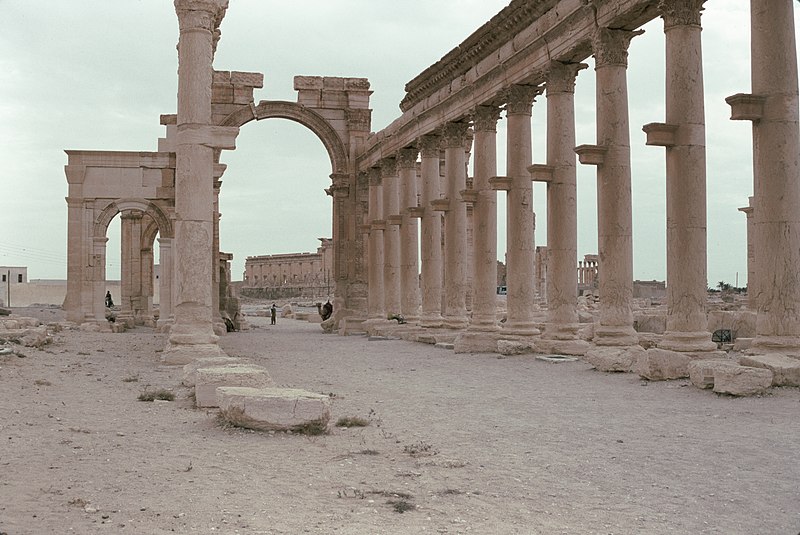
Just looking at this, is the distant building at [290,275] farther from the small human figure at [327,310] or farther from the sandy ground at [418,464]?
the sandy ground at [418,464]

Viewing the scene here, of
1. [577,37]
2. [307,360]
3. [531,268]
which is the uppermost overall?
[577,37]

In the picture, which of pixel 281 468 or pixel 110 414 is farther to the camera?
pixel 110 414

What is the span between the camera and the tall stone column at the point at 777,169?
13203 mm

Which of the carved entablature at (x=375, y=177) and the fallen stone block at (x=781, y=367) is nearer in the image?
the fallen stone block at (x=781, y=367)

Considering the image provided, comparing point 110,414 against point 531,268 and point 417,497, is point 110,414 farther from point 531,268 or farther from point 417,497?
point 531,268

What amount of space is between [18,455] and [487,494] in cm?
427

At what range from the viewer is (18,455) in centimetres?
755

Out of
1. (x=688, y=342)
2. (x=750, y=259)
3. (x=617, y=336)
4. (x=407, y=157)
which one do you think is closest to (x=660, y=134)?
(x=688, y=342)

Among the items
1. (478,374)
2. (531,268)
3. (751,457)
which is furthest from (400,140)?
Result: (751,457)

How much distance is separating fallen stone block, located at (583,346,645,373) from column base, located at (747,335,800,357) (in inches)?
83.9

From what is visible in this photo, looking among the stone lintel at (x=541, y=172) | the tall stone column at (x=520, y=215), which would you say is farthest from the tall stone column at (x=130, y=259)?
the stone lintel at (x=541, y=172)

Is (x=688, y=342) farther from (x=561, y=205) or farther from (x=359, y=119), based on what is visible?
(x=359, y=119)

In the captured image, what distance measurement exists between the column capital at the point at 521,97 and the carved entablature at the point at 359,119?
1592 centimetres

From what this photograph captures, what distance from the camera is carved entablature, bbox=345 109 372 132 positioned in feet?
121
